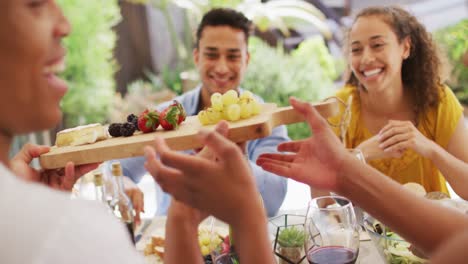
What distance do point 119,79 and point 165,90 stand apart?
3.48 feet

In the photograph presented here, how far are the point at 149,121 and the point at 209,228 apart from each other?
42 centimetres

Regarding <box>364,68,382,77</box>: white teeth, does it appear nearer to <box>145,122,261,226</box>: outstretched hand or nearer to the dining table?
the dining table

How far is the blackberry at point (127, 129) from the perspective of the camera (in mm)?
1515

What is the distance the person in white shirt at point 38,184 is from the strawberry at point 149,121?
85 cm

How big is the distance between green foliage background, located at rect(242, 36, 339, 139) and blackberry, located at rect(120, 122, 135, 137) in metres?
3.74

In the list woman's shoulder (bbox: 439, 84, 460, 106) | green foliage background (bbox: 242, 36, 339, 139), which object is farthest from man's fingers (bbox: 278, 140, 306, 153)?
green foliage background (bbox: 242, 36, 339, 139)

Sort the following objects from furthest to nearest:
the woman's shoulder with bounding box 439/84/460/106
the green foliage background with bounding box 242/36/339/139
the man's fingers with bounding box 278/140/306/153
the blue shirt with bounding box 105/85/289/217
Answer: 1. the green foliage background with bounding box 242/36/339/139
2. the woman's shoulder with bounding box 439/84/460/106
3. the blue shirt with bounding box 105/85/289/217
4. the man's fingers with bounding box 278/140/306/153

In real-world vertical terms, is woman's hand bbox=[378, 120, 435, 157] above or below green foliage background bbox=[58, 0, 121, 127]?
below

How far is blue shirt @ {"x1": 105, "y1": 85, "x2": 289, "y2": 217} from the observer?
2146mm

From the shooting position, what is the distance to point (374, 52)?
7.72 feet

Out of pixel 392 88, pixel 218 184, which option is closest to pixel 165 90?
pixel 392 88

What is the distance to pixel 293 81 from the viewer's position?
17.6 feet

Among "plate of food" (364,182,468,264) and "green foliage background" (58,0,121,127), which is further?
"green foliage background" (58,0,121,127)

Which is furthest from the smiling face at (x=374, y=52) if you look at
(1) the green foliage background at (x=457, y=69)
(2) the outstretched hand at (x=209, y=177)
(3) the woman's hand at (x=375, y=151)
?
(1) the green foliage background at (x=457, y=69)
